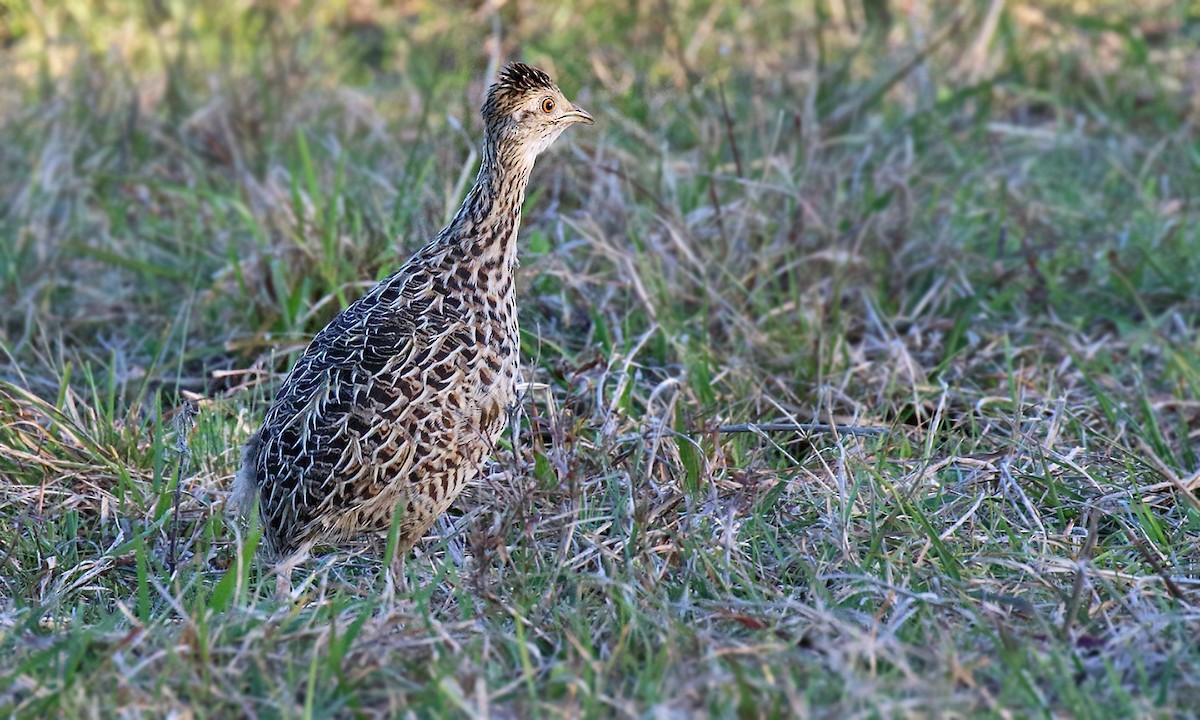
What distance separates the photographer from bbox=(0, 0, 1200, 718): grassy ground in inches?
123

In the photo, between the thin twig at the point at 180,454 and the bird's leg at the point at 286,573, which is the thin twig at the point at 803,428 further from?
the thin twig at the point at 180,454

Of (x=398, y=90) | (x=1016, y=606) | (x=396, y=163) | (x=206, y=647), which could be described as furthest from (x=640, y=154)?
(x=206, y=647)

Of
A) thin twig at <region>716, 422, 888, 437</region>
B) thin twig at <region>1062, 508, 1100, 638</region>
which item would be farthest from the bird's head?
thin twig at <region>1062, 508, 1100, 638</region>

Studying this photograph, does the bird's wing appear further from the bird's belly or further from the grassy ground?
the grassy ground

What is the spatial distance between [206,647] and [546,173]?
139 inches


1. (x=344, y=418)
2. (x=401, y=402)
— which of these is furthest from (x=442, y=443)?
(x=344, y=418)

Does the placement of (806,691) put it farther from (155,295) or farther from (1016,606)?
(155,295)

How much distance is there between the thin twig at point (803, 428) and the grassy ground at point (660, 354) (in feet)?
0.14

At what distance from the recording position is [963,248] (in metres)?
5.99

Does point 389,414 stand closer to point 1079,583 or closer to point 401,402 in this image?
point 401,402

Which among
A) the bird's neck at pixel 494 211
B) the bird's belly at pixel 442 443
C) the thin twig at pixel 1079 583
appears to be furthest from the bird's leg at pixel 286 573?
the thin twig at pixel 1079 583

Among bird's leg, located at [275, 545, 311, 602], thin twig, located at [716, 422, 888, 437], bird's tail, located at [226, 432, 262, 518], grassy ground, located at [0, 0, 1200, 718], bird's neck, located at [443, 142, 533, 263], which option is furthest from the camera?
thin twig, located at [716, 422, 888, 437]

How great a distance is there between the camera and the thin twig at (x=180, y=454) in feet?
12.6

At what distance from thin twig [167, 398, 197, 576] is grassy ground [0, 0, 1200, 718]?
0.02 meters
